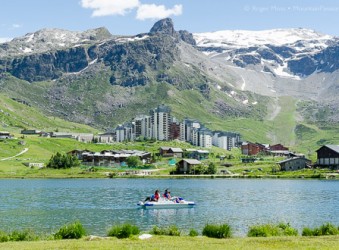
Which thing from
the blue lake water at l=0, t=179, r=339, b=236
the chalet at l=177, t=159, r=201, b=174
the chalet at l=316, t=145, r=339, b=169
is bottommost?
the blue lake water at l=0, t=179, r=339, b=236

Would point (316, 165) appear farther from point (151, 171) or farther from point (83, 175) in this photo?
point (83, 175)

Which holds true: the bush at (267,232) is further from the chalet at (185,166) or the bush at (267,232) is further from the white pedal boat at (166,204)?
the chalet at (185,166)

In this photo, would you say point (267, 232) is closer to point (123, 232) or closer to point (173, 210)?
point (123, 232)

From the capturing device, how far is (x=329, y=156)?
188875 mm

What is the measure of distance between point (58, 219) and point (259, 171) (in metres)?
128

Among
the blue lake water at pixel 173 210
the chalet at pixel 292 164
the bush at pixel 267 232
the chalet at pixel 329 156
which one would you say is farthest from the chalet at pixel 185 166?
the bush at pixel 267 232

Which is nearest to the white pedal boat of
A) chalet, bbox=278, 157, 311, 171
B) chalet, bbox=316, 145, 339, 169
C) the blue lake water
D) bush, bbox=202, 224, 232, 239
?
the blue lake water

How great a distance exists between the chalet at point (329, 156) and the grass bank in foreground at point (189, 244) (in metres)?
153

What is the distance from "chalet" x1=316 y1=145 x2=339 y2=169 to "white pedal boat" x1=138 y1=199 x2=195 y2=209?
362 feet

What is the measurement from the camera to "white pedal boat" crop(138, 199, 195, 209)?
8769 centimetres

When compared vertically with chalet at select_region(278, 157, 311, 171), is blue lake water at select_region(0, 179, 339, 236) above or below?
below

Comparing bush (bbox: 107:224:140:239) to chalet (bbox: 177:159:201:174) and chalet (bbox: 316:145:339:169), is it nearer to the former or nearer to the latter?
chalet (bbox: 177:159:201:174)

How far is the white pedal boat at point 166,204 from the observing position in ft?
288

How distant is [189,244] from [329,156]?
162453mm
